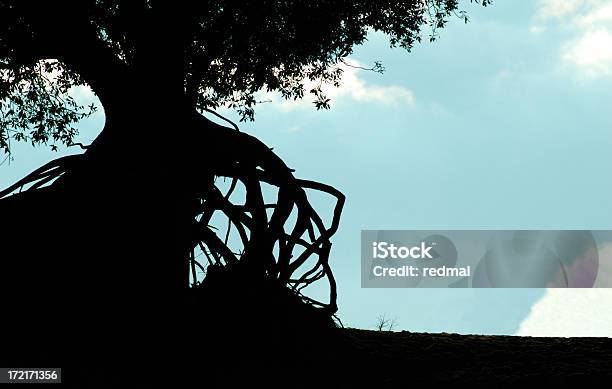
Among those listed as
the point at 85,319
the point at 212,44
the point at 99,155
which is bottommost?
the point at 85,319

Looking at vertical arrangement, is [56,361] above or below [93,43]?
below

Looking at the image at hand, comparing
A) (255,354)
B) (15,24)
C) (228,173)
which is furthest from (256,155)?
(15,24)

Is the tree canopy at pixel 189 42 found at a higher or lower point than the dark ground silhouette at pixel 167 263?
higher

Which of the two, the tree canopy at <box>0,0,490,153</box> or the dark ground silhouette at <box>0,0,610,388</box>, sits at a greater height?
the tree canopy at <box>0,0,490,153</box>

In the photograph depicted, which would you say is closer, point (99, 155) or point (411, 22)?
point (99, 155)

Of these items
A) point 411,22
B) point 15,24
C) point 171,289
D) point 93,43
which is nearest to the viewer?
point 171,289

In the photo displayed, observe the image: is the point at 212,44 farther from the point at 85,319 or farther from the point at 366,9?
the point at 85,319

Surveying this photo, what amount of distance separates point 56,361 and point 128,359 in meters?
0.69

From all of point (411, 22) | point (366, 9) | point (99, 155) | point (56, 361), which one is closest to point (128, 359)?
point (56, 361)

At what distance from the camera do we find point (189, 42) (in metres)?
10.0

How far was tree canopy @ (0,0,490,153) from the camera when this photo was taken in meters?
9.61

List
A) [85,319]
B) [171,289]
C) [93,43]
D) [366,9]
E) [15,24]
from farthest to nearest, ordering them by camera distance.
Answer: [366,9] < [15,24] < [93,43] < [171,289] < [85,319]

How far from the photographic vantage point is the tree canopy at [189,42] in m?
9.61

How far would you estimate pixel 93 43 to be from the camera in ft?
31.7
